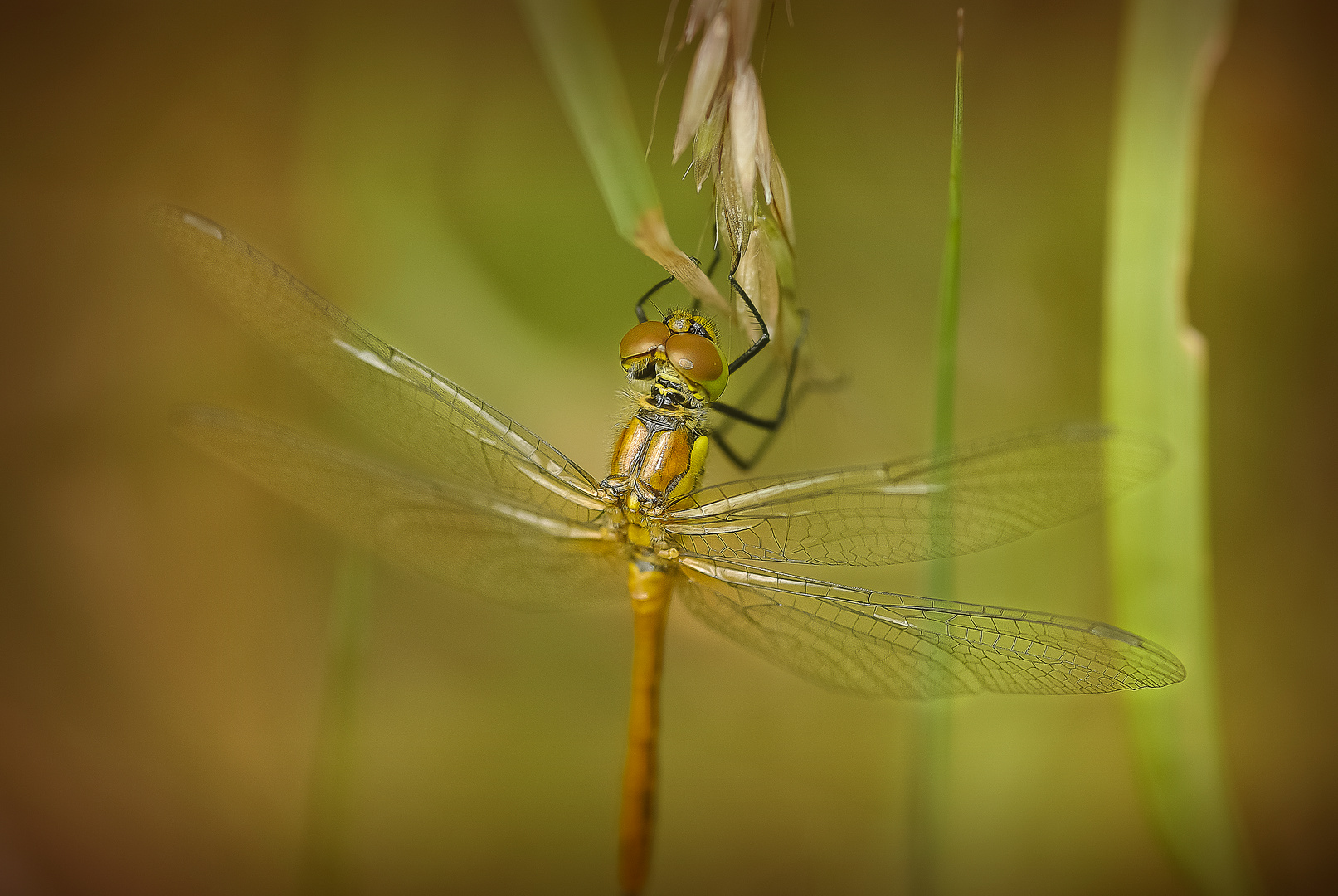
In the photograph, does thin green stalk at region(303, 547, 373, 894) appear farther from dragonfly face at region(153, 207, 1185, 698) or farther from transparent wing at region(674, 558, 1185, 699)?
transparent wing at region(674, 558, 1185, 699)

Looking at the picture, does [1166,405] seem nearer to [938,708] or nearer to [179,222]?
[938,708]

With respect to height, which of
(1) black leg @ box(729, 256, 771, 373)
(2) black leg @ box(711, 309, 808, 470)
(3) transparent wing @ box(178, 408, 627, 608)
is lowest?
(3) transparent wing @ box(178, 408, 627, 608)

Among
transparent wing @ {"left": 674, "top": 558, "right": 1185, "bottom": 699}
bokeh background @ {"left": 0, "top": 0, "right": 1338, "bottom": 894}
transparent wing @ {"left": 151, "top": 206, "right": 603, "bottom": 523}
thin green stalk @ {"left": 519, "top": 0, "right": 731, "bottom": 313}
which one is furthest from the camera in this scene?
bokeh background @ {"left": 0, "top": 0, "right": 1338, "bottom": 894}

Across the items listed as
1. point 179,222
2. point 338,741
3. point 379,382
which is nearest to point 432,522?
point 379,382

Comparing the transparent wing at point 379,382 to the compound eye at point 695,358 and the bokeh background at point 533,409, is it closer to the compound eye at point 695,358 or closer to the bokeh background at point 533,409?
the compound eye at point 695,358

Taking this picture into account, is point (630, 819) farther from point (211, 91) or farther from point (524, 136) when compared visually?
point (211, 91)

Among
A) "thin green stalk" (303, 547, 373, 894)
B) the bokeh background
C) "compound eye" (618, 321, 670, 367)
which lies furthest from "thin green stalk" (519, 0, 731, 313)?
the bokeh background
